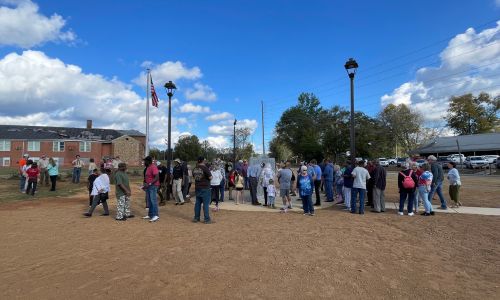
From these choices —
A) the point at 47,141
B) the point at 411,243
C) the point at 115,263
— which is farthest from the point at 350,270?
the point at 47,141

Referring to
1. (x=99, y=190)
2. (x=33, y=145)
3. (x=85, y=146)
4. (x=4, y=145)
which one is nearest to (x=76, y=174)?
(x=99, y=190)

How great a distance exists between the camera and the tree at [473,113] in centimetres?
6731

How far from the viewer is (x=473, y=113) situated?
6756cm

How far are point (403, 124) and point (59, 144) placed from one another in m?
58.9

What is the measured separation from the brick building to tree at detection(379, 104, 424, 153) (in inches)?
1859

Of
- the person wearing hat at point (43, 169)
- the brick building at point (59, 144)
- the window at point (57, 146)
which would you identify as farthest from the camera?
the window at point (57, 146)

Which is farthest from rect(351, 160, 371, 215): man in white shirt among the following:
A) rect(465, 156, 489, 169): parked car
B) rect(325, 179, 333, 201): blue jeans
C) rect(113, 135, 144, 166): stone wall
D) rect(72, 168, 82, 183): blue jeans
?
rect(113, 135, 144, 166): stone wall

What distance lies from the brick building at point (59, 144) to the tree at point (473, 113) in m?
63.5

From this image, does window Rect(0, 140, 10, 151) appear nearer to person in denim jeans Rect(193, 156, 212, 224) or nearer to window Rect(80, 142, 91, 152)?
window Rect(80, 142, 91, 152)

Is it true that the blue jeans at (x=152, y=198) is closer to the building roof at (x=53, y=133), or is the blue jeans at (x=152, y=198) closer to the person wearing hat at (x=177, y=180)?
the person wearing hat at (x=177, y=180)

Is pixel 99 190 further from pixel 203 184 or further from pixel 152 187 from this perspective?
pixel 203 184

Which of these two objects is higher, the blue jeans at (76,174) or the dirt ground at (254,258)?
the blue jeans at (76,174)

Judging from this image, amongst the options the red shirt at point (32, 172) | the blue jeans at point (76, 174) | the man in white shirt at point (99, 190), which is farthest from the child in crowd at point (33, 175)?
the man in white shirt at point (99, 190)

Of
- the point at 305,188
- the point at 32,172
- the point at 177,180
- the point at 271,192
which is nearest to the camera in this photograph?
the point at 305,188
